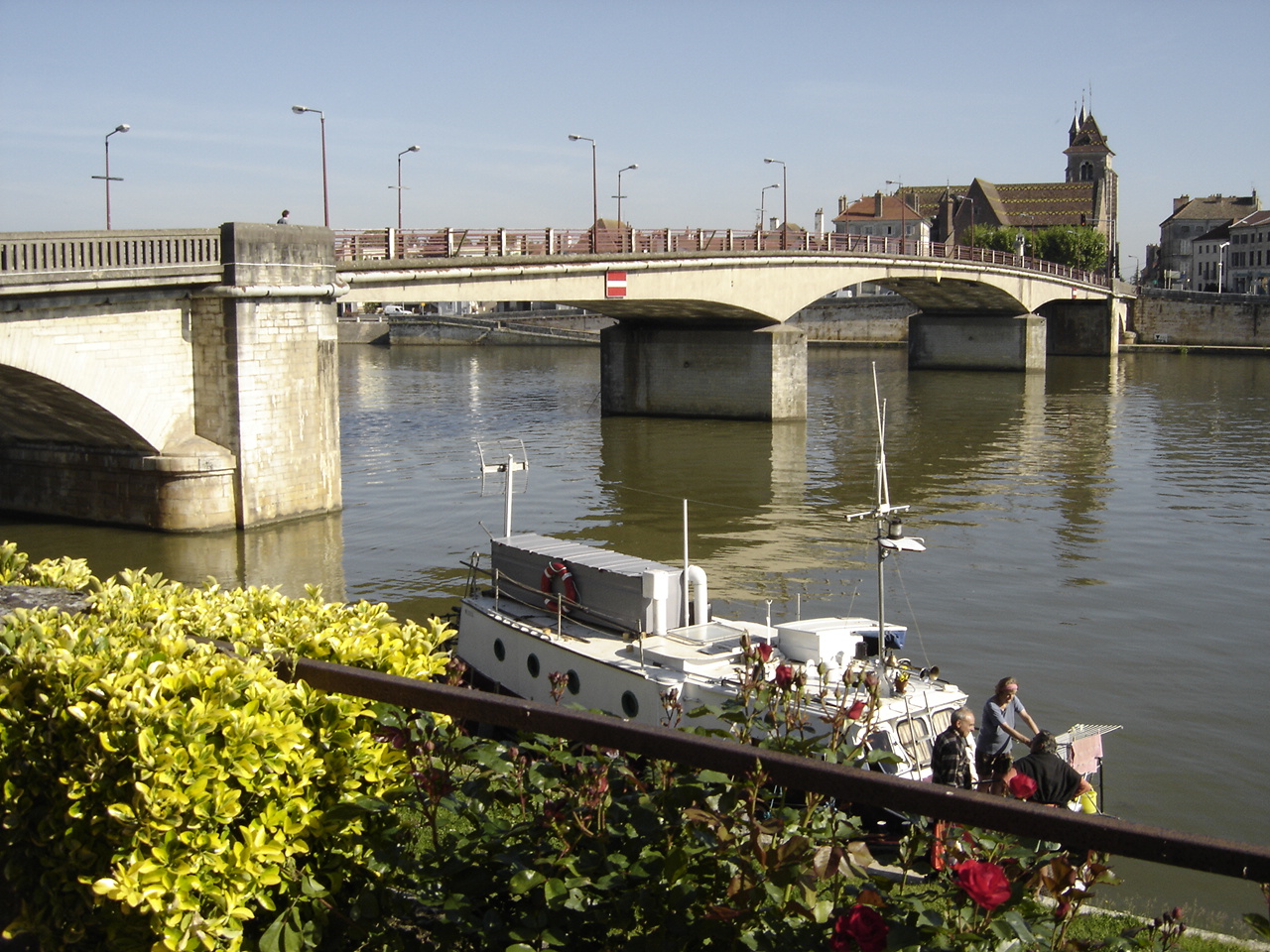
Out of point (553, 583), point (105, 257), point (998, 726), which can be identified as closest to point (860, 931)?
point (998, 726)

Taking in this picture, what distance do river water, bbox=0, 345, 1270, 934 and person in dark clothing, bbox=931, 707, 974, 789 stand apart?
64.7 inches

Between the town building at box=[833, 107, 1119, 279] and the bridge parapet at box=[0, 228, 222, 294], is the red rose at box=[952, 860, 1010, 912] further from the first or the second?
the town building at box=[833, 107, 1119, 279]

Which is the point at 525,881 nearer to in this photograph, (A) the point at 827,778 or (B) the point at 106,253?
(A) the point at 827,778

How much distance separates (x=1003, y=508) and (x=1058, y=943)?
26338 millimetres

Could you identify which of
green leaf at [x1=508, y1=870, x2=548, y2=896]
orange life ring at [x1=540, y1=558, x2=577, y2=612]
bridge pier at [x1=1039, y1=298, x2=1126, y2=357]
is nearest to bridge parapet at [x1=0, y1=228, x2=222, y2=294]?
orange life ring at [x1=540, y1=558, x2=577, y2=612]

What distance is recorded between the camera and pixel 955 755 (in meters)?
9.56

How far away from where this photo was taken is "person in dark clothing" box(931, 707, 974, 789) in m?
9.46

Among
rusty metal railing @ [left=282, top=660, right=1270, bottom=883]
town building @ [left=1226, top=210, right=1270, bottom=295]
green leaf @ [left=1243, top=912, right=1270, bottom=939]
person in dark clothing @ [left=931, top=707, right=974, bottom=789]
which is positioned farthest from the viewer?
town building @ [left=1226, top=210, right=1270, bottom=295]

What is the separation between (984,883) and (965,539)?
22.9 m

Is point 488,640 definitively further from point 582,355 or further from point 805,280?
point 582,355

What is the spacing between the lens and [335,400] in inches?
1055

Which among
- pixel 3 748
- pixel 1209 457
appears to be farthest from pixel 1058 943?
pixel 1209 457

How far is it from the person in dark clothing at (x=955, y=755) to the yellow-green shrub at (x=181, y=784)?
6.07 metres

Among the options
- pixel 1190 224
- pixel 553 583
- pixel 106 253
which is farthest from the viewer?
pixel 1190 224
